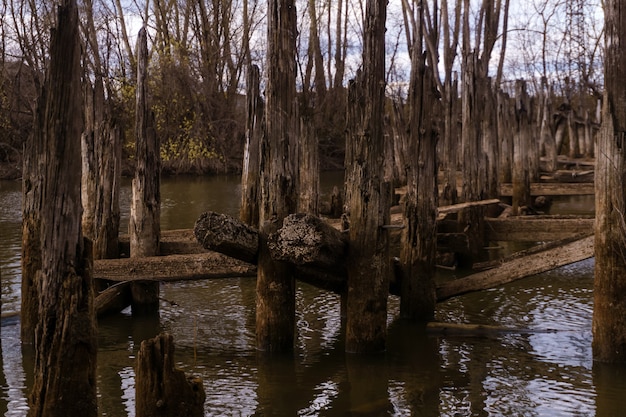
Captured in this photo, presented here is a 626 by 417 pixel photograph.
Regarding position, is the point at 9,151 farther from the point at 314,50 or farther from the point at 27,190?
the point at 27,190

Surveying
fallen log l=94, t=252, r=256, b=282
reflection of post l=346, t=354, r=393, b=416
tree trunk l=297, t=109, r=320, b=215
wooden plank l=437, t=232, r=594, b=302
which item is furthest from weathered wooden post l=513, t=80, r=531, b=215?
reflection of post l=346, t=354, r=393, b=416

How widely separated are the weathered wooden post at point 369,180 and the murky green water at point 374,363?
73 cm

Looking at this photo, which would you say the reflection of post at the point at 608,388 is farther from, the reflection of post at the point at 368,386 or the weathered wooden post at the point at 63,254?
the weathered wooden post at the point at 63,254

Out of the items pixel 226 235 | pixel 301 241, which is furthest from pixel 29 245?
pixel 301 241

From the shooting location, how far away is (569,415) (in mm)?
6480

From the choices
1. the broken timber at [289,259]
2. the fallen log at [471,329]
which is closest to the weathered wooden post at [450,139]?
the broken timber at [289,259]

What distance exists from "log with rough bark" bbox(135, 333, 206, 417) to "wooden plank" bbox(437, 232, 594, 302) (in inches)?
170

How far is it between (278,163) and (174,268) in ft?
6.14

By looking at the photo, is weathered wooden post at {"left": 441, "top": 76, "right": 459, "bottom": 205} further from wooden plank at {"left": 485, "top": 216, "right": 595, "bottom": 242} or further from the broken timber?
the broken timber

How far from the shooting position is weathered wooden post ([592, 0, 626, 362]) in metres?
6.79

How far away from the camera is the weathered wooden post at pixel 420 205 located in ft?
29.1

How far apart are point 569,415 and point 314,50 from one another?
1285 inches

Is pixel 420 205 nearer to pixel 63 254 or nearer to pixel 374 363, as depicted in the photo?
pixel 374 363

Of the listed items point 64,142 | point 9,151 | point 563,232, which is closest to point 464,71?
point 563,232
